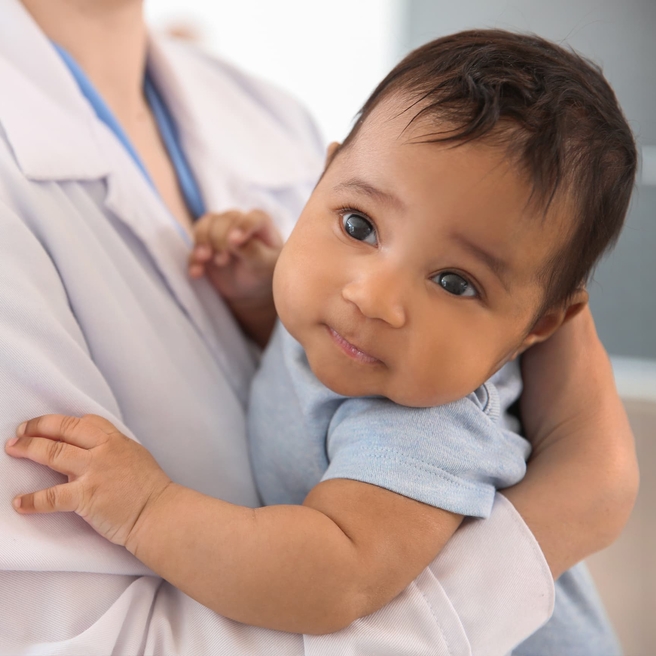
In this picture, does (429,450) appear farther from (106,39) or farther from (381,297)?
(106,39)

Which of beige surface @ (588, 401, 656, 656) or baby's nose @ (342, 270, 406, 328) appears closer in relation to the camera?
baby's nose @ (342, 270, 406, 328)

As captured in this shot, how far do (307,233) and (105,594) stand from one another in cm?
37

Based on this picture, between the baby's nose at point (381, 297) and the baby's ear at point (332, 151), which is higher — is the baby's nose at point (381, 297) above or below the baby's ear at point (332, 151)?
below

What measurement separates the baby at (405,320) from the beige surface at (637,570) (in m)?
0.67

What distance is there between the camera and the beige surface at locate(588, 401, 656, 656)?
117cm

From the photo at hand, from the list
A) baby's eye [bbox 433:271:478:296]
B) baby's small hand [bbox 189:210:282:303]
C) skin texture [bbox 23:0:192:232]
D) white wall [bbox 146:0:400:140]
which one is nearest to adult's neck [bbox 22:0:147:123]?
skin texture [bbox 23:0:192:232]

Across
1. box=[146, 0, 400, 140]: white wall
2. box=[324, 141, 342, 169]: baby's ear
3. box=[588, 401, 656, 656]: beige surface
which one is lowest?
box=[588, 401, 656, 656]: beige surface

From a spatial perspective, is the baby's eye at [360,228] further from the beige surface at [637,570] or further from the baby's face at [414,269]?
the beige surface at [637,570]

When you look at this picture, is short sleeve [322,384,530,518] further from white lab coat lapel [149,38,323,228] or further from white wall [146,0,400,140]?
white wall [146,0,400,140]

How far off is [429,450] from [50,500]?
32 cm

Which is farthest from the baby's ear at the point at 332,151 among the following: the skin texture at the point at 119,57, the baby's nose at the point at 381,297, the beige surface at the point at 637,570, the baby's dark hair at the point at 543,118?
the beige surface at the point at 637,570

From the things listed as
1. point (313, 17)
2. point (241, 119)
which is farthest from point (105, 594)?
point (313, 17)

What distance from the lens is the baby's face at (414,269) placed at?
603 mm

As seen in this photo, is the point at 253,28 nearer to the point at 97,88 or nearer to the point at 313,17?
the point at 313,17
